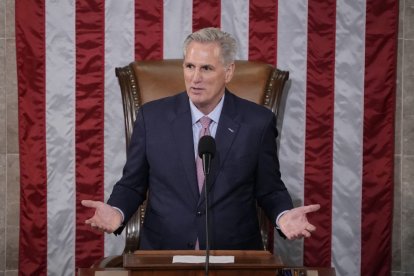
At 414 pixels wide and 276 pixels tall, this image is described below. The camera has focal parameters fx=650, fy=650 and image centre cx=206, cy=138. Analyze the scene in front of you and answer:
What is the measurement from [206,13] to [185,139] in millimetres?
1001

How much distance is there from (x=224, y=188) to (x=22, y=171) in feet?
4.14

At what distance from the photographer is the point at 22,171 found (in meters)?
3.29

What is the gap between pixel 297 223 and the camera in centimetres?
214

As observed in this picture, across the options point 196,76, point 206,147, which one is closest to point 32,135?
point 196,76

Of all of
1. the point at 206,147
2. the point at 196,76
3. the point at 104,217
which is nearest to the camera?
the point at 206,147

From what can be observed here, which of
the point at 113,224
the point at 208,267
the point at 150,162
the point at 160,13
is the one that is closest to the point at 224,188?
the point at 150,162

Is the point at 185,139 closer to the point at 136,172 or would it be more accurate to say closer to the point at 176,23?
the point at 136,172

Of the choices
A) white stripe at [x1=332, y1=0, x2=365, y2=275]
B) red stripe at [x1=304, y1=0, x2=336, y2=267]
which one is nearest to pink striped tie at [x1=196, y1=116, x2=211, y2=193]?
red stripe at [x1=304, y1=0, x2=336, y2=267]

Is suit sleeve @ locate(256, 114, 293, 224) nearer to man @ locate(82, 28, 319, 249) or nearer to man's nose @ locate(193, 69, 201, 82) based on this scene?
man @ locate(82, 28, 319, 249)

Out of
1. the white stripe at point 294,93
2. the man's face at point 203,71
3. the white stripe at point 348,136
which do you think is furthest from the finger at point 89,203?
the white stripe at point 348,136

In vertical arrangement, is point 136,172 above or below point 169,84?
below

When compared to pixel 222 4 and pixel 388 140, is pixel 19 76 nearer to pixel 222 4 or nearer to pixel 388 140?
pixel 222 4

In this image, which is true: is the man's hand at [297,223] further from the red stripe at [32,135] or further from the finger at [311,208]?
the red stripe at [32,135]

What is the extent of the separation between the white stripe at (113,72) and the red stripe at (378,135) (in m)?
1.23
